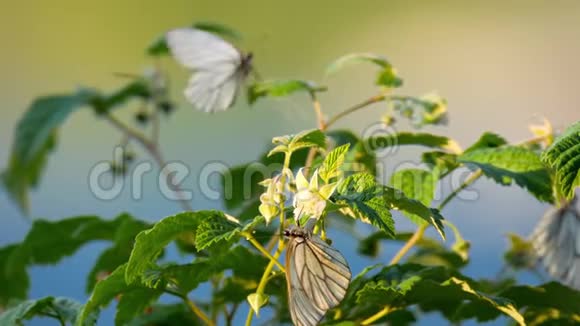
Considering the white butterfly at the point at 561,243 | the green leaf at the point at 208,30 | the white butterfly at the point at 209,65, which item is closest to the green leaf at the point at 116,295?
the white butterfly at the point at 209,65

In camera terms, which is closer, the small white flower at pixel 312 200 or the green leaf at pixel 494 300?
the small white flower at pixel 312 200

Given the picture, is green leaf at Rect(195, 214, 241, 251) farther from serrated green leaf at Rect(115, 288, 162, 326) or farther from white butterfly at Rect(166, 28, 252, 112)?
white butterfly at Rect(166, 28, 252, 112)

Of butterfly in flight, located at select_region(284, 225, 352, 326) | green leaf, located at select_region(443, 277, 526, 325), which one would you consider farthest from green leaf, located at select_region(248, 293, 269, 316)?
green leaf, located at select_region(443, 277, 526, 325)

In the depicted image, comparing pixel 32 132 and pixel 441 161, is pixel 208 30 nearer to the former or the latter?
pixel 32 132

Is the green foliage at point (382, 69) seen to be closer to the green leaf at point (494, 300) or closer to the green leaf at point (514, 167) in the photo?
the green leaf at point (514, 167)

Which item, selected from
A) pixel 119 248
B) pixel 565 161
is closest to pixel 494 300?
pixel 565 161

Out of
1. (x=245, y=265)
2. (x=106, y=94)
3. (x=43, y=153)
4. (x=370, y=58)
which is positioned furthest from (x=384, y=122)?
(x=43, y=153)

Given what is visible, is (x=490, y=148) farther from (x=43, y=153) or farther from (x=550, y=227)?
(x=43, y=153)
